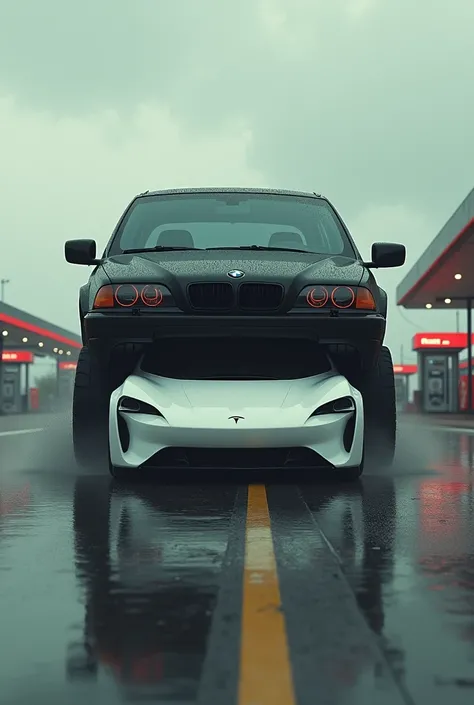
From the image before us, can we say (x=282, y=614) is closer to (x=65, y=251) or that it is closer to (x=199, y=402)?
(x=199, y=402)

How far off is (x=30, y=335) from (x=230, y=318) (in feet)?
195

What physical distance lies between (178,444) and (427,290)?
3660 cm

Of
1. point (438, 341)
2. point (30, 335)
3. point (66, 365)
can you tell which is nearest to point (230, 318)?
point (438, 341)

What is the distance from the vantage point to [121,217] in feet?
28.6

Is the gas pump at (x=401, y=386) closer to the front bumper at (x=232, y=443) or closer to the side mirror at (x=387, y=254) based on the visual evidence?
the side mirror at (x=387, y=254)

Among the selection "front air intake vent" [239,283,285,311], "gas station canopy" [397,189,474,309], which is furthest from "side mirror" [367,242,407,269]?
"gas station canopy" [397,189,474,309]

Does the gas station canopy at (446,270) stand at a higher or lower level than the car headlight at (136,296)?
higher

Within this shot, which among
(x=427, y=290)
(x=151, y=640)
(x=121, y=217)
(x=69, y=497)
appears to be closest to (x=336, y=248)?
(x=121, y=217)

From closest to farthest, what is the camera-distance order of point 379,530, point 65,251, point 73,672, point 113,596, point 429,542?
1. point 73,672
2. point 113,596
3. point 429,542
4. point 379,530
5. point 65,251

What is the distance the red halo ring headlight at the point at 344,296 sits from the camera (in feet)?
23.7

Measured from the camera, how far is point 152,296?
23.5ft

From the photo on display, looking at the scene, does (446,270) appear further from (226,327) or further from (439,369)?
(226,327)

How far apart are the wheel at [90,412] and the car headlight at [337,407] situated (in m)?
1.51

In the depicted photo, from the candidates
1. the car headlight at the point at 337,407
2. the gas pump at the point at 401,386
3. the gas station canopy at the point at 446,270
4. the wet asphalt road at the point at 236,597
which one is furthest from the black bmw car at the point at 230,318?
the gas pump at the point at 401,386
